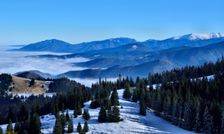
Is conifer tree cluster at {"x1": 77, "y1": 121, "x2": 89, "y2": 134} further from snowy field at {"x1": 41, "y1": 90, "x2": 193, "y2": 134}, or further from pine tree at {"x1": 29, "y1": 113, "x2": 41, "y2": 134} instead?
pine tree at {"x1": 29, "y1": 113, "x2": 41, "y2": 134}

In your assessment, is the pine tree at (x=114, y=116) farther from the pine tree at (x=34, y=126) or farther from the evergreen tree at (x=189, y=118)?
the pine tree at (x=34, y=126)

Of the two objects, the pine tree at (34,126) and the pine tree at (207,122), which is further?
the pine tree at (207,122)

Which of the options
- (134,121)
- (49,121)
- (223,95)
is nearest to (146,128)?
(134,121)

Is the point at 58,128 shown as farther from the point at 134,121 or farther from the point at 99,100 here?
the point at 99,100

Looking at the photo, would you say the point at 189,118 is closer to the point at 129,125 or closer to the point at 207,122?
the point at 207,122

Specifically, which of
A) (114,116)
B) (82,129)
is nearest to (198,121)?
(114,116)

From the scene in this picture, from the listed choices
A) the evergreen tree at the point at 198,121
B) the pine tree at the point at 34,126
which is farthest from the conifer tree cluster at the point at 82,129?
the evergreen tree at the point at 198,121

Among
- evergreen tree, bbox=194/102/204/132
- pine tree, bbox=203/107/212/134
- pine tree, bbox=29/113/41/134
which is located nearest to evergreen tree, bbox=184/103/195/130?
evergreen tree, bbox=194/102/204/132

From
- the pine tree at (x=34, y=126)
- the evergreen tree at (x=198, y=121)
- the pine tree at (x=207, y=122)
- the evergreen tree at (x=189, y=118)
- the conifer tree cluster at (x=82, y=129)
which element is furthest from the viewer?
the evergreen tree at (x=189, y=118)
